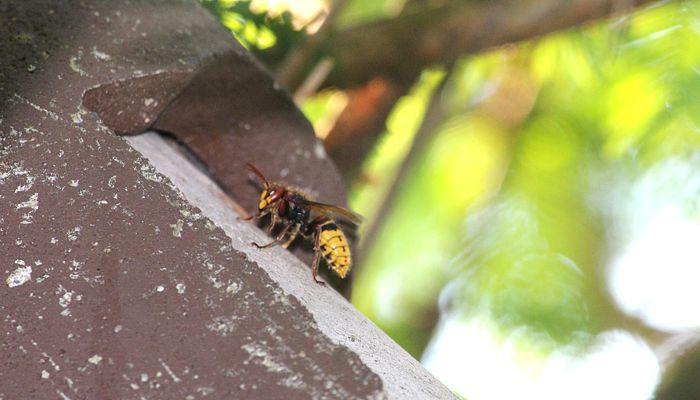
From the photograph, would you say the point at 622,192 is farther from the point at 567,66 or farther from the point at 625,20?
the point at 625,20

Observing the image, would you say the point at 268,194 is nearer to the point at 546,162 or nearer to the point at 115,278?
the point at 115,278

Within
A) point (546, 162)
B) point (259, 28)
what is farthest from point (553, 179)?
point (259, 28)

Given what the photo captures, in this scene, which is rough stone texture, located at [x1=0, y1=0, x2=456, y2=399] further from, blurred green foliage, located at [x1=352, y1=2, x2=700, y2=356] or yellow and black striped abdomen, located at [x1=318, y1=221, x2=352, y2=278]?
blurred green foliage, located at [x1=352, y1=2, x2=700, y2=356]

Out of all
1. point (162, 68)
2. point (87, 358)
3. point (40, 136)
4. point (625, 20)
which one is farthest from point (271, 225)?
point (625, 20)

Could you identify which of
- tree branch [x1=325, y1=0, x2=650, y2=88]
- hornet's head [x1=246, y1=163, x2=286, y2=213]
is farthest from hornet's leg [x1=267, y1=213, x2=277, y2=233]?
tree branch [x1=325, y1=0, x2=650, y2=88]

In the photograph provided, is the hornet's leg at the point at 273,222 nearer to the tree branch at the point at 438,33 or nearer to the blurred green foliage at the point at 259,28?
the blurred green foliage at the point at 259,28
